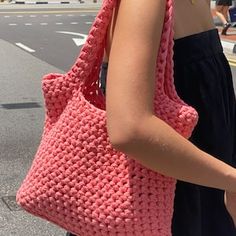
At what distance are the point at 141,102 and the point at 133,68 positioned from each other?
68 millimetres

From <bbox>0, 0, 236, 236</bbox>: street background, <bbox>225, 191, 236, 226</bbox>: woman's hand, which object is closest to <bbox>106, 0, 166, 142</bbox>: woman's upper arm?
<bbox>225, 191, 236, 226</bbox>: woman's hand

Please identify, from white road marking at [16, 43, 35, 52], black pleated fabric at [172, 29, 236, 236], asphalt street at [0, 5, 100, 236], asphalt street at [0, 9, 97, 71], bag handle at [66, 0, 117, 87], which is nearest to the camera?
bag handle at [66, 0, 117, 87]

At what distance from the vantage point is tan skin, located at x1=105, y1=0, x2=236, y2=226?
1.23 metres

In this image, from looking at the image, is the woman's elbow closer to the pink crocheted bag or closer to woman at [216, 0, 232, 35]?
the pink crocheted bag

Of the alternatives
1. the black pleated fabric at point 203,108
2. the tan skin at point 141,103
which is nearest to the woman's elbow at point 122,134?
the tan skin at point 141,103

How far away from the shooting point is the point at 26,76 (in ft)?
31.6

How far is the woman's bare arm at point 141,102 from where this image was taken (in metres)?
1.23

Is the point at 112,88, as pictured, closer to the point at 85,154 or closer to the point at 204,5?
the point at 85,154

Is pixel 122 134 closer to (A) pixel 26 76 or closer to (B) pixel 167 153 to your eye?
(B) pixel 167 153

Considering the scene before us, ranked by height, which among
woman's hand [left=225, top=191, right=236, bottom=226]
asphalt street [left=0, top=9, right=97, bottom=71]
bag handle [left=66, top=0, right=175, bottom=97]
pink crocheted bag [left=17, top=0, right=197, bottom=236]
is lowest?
asphalt street [left=0, top=9, right=97, bottom=71]

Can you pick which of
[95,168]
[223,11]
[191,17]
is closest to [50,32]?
[223,11]

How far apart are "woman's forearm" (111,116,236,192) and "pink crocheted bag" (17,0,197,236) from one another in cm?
5

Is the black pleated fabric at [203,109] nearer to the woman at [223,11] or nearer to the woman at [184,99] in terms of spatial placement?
the woman at [184,99]

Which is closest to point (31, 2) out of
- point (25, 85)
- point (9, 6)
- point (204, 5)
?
point (9, 6)
